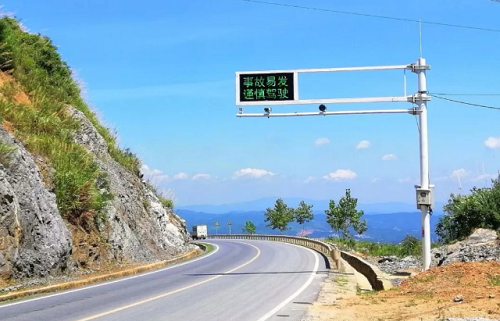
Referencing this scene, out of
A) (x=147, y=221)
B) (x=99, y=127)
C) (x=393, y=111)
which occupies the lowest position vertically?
(x=147, y=221)

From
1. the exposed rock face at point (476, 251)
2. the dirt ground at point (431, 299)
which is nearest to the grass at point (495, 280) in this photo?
the dirt ground at point (431, 299)

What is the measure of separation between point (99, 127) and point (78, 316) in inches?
1010

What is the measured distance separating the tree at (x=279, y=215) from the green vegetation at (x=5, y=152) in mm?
82993

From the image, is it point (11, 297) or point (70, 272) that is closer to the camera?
point (11, 297)

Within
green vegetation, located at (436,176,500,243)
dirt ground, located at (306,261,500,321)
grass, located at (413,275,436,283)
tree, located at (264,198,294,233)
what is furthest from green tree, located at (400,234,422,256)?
tree, located at (264,198,294,233)

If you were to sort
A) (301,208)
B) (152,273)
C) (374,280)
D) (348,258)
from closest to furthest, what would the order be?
(374,280) < (152,273) < (348,258) < (301,208)

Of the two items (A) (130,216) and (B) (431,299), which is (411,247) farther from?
(B) (431,299)

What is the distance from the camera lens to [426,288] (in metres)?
13.7

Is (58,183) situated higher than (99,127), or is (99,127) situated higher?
(99,127)

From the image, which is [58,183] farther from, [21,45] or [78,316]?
[21,45]

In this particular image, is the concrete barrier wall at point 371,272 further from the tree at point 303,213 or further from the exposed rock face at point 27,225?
the tree at point 303,213

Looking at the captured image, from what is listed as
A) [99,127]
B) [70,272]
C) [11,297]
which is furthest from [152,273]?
[99,127]

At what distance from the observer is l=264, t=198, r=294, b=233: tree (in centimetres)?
10000

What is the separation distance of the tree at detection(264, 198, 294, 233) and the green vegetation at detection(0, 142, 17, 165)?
83.0 metres
